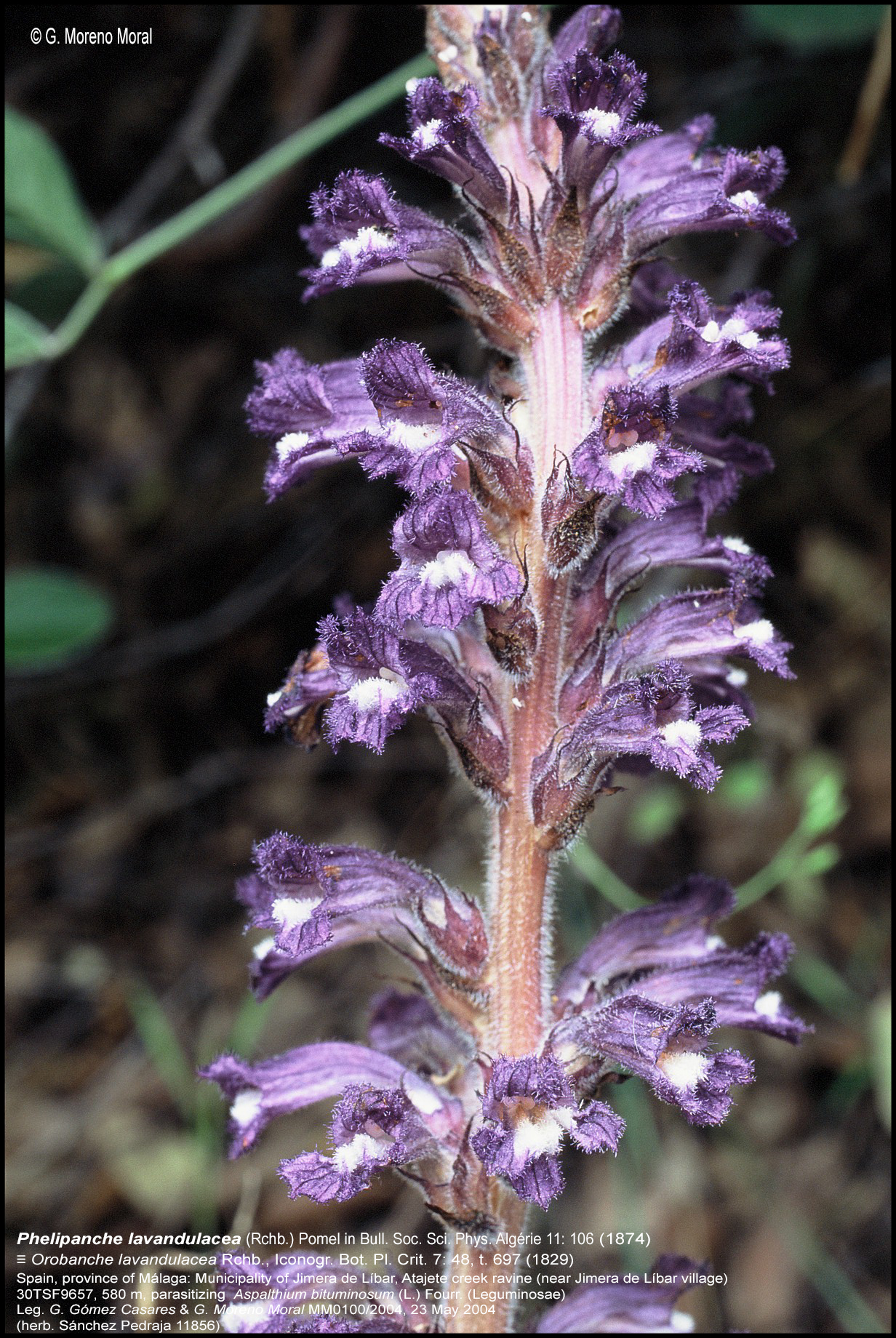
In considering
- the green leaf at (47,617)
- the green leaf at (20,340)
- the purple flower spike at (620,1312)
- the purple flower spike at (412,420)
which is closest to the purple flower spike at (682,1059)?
the purple flower spike at (620,1312)

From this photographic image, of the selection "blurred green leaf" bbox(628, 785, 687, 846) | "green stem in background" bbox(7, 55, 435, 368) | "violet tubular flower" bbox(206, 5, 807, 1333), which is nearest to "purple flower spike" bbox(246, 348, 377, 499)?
"violet tubular flower" bbox(206, 5, 807, 1333)

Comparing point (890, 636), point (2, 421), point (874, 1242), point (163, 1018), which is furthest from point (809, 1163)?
point (2, 421)

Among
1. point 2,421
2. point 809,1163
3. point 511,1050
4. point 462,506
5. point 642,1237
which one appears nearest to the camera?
point 462,506

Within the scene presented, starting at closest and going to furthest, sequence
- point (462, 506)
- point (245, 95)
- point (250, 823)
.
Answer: point (462, 506)
point (245, 95)
point (250, 823)

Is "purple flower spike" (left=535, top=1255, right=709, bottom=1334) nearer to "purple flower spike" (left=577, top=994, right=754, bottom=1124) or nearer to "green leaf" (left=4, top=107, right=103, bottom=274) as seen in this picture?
"purple flower spike" (left=577, top=994, right=754, bottom=1124)

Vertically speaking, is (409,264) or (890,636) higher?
(890,636)

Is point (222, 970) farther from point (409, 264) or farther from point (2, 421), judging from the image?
point (409, 264)
